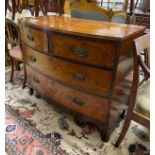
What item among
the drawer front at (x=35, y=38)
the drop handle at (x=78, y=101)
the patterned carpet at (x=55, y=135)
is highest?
the drawer front at (x=35, y=38)

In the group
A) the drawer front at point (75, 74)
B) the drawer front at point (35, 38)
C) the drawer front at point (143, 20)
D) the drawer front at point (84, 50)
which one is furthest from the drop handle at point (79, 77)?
the drawer front at point (143, 20)

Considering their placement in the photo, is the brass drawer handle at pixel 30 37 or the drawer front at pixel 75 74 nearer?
the drawer front at pixel 75 74

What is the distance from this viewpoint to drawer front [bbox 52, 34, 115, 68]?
1.05 m

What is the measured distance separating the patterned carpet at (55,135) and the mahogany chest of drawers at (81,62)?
0.16 metres

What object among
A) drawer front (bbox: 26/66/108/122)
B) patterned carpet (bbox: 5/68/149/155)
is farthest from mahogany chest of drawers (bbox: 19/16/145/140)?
patterned carpet (bbox: 5/68/149/155)

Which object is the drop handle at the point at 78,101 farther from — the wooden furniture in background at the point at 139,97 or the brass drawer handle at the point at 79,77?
the wooden furniture in background at the point at 139,97

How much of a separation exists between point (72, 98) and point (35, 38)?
630 millimetres

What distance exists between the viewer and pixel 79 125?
5.16 feet

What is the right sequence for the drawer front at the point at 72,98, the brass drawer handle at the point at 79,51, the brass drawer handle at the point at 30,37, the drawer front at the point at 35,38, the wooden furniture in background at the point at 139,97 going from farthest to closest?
the brass drawer handle at the point at 30,37 → the drawer front at the point at 35,38 → the drawer front at the point at 72,98 → the brass drawer handle at the point at 79,51 → the wooden furniture in background at the point at 139,97

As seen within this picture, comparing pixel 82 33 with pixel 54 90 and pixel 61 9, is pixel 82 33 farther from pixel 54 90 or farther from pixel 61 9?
pixel 61 9

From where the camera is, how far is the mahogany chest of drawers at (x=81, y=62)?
107 centimetres

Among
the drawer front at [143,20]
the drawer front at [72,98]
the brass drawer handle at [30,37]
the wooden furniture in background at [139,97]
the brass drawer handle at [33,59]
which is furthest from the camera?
the drawer front at [143,20]

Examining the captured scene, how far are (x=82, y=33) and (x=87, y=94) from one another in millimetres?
472
